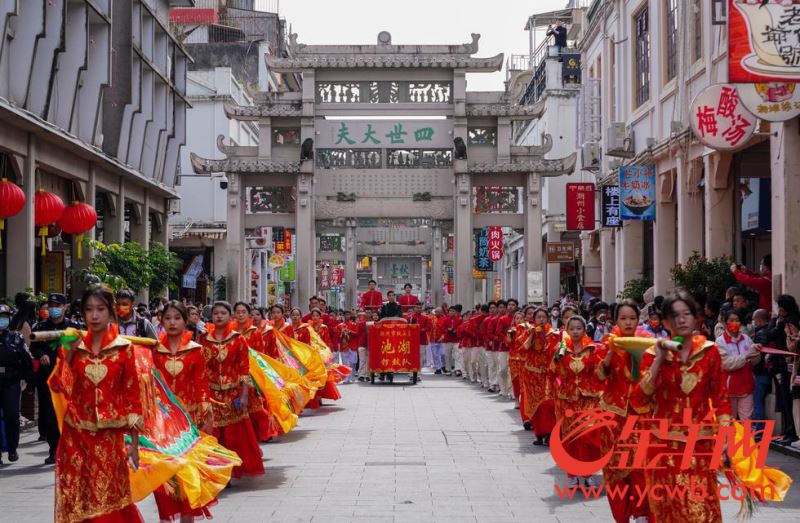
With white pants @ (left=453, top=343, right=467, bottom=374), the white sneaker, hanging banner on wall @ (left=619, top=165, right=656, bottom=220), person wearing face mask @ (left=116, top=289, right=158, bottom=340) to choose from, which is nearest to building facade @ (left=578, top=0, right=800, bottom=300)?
hanging banner on wall @ (left=619, top=165, right=656, bottom=220)

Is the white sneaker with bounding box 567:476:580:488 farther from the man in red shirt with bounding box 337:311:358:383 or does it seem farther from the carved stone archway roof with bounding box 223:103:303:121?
the carved stone archway roof with bounding box 223:103:303:121

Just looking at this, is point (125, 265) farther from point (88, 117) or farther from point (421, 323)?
point (421, 323)

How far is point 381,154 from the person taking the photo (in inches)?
1416

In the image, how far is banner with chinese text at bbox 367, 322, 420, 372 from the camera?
995 inches

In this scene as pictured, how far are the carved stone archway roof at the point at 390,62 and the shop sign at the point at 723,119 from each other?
19507mm

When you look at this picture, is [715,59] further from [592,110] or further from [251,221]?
[251,221]

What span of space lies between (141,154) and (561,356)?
18499 millimetres

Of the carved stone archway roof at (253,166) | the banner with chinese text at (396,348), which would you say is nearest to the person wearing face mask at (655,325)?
the banner with chinese text at (396,348)

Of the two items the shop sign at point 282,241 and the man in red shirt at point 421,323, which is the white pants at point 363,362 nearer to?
the man in red shirt at point 421,323

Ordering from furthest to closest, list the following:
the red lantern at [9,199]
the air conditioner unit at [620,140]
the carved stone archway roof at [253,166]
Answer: the carved stone archway roof at [253,166] < the air conditioner unit at [620,140] < the red lantern at [9,199]

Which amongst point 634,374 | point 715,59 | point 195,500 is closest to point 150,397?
point 195,500

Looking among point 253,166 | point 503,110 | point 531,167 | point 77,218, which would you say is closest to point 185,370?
point 77,218

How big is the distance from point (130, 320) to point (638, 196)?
47.9 feet

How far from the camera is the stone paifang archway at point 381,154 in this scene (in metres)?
35.4
